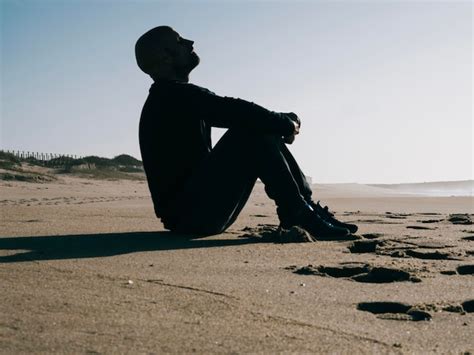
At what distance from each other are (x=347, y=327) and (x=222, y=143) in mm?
2107

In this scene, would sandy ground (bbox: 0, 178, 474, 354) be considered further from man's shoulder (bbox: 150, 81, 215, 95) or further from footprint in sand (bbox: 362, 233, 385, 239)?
man's shoulder (bbox: 150, 81, 215, 95)

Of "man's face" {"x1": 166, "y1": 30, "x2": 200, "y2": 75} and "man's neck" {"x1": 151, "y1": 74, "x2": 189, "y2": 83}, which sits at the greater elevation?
"man's face" {"x1": 166, "y1": 30, "x2": 200, "y2": 75}

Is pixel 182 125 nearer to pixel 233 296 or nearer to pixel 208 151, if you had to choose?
pixel 208 151

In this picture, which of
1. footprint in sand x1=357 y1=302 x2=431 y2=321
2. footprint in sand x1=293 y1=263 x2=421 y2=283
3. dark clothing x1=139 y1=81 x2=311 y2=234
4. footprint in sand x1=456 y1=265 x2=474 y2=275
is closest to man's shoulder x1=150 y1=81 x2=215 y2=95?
dark clothing x1=139 y1=81 x2=311 y2=234

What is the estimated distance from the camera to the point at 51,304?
195 cm

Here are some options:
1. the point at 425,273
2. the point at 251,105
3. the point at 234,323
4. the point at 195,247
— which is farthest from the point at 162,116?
the point at 234,323

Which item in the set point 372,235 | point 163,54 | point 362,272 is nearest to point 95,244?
point 163,54

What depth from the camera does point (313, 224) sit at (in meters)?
3.88

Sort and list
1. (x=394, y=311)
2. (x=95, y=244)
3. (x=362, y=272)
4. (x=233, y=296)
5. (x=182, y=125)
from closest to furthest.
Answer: (x=394, y=311), (x=233, y=296), (x=362, y=272), (x=95, y=244), (x=182, y=125)

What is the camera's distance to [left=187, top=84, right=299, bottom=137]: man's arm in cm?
363

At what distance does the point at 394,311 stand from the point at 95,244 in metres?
2.09

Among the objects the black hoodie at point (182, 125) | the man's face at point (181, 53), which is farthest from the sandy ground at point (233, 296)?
the man's face at point (181, 53)

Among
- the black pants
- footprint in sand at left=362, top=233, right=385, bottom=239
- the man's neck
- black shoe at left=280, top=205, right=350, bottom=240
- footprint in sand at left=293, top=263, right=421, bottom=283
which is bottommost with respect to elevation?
footprint in sand at left=293, top=263, right=421, bottom=283

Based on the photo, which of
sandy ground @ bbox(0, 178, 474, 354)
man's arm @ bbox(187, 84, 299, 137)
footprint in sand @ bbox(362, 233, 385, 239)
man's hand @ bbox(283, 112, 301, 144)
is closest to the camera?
sandy ground @ bbox(0, 178, 474, 354)
